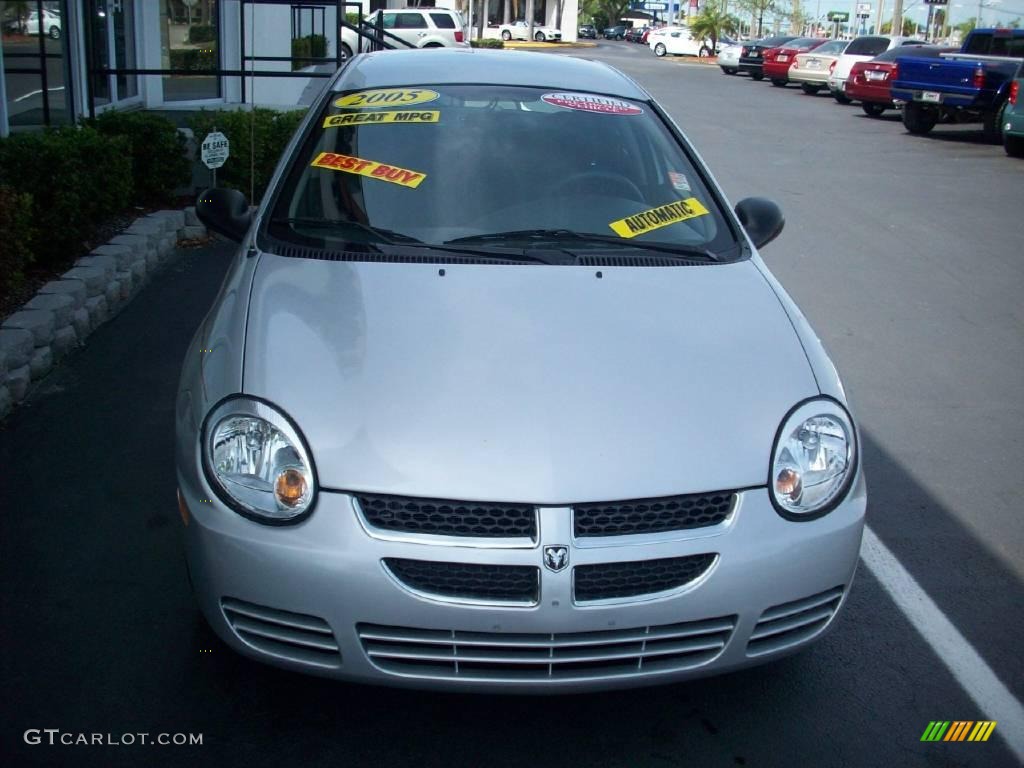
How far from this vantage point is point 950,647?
358 cm

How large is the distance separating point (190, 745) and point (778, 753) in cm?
155

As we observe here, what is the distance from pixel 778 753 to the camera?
2.99 metres

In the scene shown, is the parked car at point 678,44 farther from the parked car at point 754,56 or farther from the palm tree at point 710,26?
the parked car at point 754,56

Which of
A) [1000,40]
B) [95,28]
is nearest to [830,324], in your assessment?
[95,28]

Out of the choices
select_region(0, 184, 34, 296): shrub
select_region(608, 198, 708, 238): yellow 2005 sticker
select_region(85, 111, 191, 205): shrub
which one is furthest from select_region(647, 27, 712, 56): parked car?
select_region(608, 198, 708, 238): yellow 2005 sticker

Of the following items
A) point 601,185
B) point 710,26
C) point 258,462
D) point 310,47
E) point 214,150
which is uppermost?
point 710,26

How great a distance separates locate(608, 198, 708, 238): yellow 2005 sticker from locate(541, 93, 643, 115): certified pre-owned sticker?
2.01 ft

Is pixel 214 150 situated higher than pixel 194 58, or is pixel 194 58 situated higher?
pixel 194 58

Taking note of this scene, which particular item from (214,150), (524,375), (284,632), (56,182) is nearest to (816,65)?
(214,150)

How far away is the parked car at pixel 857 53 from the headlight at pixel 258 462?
25803 mm

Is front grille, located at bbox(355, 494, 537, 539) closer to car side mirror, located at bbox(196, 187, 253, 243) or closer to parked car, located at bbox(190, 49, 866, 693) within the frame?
parked car, located at bbox(190, 49, 866, 693)

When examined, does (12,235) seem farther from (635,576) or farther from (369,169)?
(635,576)

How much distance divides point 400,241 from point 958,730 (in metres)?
2.26
